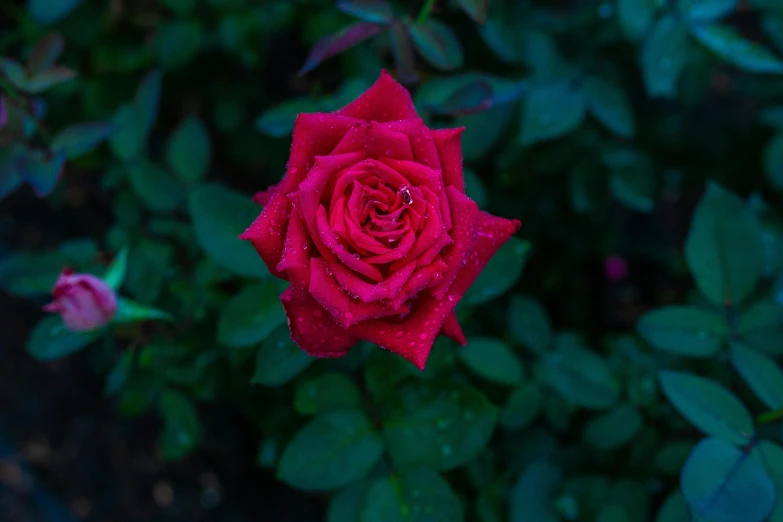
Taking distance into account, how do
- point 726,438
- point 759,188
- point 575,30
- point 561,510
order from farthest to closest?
1. point 759,188
2. point 575,30
3. point 561,510
4. point 726,438

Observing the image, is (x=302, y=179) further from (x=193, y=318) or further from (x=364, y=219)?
(x=193, y=318)

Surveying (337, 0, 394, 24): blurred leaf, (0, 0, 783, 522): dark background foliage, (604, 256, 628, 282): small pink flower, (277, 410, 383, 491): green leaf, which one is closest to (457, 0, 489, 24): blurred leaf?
(0, 0, 783, 522): dark background foliage

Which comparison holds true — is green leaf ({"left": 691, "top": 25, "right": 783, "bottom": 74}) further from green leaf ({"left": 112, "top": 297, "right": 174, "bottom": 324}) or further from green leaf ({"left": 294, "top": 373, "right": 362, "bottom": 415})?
green leaf ({"left": 112, "top": 297, "right": 174, "bottom": 324})

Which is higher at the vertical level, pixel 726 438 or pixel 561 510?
pixel 726 438

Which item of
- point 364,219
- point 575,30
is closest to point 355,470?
point 364,219

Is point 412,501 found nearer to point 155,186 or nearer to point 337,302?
point 337,302

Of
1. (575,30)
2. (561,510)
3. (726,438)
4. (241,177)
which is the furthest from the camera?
(241,177)

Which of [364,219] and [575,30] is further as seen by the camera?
[575,30]

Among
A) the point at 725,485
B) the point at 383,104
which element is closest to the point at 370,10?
the point at 383,104
